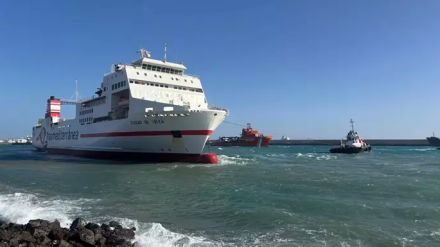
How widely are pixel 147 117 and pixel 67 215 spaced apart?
45.3ft

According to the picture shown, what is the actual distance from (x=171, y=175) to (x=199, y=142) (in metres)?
5.28

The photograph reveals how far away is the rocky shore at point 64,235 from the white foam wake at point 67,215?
46 centimetres

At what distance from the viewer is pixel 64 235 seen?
6.88m

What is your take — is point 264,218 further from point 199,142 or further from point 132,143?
point 132,143

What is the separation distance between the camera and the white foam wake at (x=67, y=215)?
6.90 metres

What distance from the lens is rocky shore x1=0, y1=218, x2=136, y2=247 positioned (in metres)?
6.47

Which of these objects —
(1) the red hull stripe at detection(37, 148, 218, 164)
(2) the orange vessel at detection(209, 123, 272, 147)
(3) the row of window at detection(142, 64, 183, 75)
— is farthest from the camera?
(2) the orange vessel at detection(209, 123, 272, 147)

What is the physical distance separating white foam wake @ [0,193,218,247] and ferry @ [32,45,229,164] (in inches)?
440

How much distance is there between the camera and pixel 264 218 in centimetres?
898

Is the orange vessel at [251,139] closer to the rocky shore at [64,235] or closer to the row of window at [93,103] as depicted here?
the row of window at [93,103]

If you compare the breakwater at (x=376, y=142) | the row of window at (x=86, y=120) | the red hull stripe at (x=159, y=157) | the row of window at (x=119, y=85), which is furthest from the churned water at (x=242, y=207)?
the breakwater at (x=376, y=142)

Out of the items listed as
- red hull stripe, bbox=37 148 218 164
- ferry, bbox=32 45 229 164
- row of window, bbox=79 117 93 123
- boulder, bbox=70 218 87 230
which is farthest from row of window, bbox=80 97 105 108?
boulder, bbox=70 218 87 230

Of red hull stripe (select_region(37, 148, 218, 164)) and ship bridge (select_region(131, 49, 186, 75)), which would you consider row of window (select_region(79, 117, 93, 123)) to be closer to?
red hull stripe (select_region(37, 148, 218, 164))

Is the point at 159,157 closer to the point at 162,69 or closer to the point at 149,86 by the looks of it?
the point at 149,86
